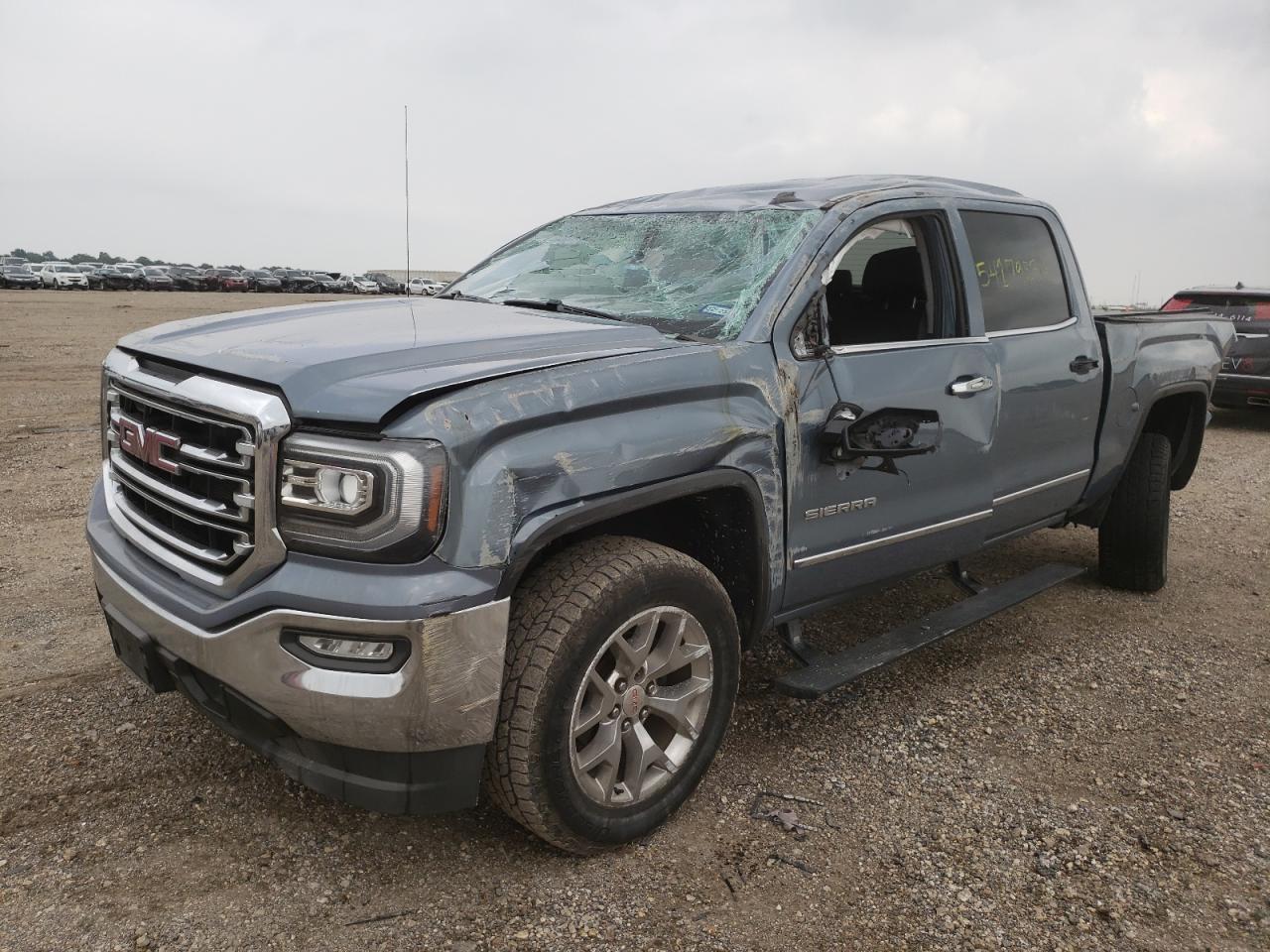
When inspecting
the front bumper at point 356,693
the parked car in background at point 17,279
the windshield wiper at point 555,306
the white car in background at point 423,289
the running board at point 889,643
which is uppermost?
the parked car in background at point 17,279

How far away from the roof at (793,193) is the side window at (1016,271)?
0.46ft

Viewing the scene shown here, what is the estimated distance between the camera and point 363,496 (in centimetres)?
211

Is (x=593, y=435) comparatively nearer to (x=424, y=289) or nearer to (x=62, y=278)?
(x=424, y=289)

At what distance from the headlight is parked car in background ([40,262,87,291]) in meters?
49.1

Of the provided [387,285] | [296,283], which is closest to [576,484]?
[296,283]

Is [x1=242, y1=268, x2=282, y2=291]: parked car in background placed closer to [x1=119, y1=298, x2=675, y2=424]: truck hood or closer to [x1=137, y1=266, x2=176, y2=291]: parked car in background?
[x1=137, y1=266, x2=176, y2=291]: parked car in background

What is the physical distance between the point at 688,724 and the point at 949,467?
55.4 inches

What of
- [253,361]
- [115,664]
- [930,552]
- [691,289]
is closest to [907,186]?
[691,289]

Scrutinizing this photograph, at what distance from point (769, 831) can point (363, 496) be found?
1558mm

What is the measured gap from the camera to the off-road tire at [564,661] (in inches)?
91.0

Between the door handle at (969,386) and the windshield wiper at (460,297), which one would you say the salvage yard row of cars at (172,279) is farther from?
the door handle at (969,386)

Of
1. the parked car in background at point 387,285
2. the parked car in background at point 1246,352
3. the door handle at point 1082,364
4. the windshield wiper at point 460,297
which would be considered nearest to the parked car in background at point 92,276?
the parked car in background at point 387,285

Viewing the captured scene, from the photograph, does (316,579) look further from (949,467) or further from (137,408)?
(949,467)

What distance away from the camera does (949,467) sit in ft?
11.2
